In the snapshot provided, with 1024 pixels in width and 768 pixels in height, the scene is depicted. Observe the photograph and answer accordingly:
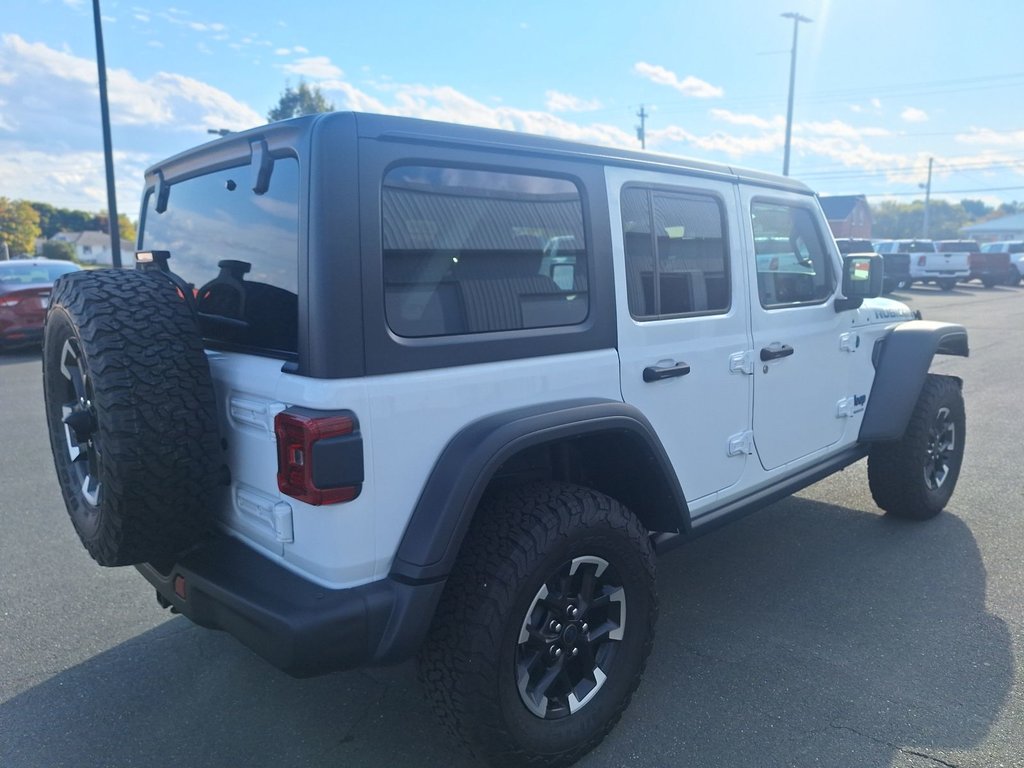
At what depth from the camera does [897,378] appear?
14.2ft

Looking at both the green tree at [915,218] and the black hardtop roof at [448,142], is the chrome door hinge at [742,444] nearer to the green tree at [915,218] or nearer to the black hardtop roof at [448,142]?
the black hardtop roof at [448,142]

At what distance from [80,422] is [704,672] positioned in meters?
2.46

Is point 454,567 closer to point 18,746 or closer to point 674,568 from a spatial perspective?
point 18,746

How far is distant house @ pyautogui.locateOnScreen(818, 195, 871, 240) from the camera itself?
53.1 metres

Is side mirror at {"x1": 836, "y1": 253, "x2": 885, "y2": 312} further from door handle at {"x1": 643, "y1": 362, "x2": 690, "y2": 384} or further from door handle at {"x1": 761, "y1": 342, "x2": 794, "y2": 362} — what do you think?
door handle at {"x1": 643, "y1": 362, "x2": 690, "y2": 384}

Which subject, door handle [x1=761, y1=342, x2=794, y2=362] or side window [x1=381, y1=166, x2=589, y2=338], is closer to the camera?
side window [x1=381, y1=166, x2=589, y2=338]

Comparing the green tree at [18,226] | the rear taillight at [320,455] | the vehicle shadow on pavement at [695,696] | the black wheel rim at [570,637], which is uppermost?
the green tree at [18,226]

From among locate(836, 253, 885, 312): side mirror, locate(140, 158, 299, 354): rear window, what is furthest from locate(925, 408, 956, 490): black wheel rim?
locate(140, 158, 299, 354): rear window

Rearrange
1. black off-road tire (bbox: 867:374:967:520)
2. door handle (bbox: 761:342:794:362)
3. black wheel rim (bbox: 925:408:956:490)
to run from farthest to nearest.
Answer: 1. black wheel rim (bbox: 925:408:956:490)
2. black off-road tire (bbox: 867:374:967:520)
3. door handle (bbox: 761:342:794:362)

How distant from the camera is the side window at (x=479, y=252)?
2.28 metres

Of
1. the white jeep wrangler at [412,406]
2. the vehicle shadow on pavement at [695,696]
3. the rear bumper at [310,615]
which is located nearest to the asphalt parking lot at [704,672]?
the vehicle shadow on pavement at [695,696]

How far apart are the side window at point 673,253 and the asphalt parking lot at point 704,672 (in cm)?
146

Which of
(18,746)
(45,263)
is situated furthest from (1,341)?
(18,746)

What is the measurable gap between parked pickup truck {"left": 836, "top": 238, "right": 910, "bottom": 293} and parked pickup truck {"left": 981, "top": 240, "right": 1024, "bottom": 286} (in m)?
4.59
